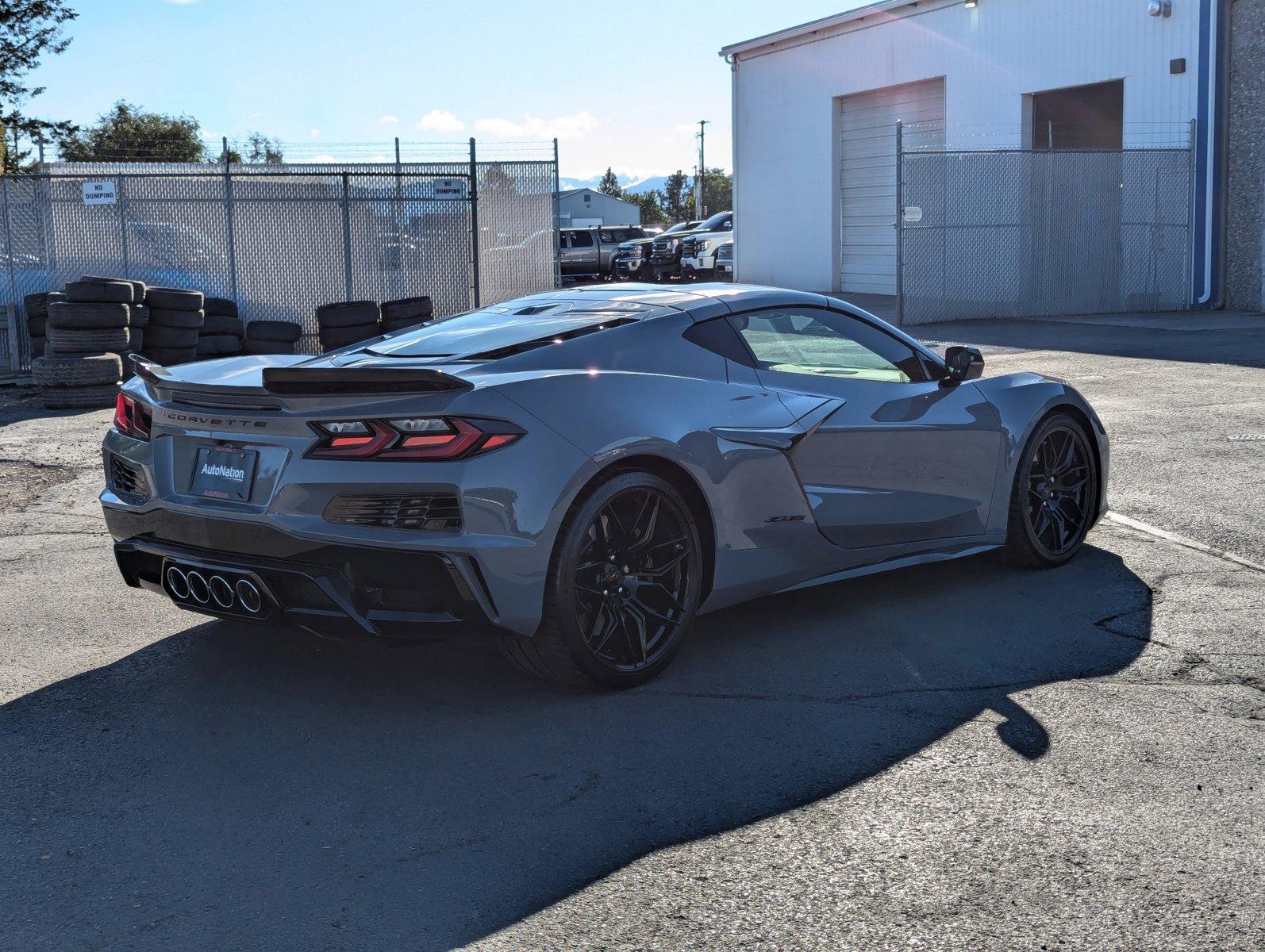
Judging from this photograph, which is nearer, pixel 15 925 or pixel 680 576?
pixel 15 925

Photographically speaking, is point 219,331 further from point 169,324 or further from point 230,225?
point 230,225

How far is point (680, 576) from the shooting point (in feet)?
15.7

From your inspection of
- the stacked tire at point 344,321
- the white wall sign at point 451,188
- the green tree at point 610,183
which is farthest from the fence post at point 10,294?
the green tree at point 610,183

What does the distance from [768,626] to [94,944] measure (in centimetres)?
306

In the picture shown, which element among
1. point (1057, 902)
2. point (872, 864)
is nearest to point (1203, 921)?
point (1057, 902)

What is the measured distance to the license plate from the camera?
4434 mm

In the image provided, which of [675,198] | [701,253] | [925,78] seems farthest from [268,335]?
[675,198]

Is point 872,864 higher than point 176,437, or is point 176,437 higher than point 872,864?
point 176,437

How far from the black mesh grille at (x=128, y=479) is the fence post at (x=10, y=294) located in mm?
13551

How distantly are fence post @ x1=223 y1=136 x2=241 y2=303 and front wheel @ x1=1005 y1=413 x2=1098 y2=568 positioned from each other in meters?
14.7

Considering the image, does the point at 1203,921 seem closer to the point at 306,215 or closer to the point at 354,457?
the point at 354,457

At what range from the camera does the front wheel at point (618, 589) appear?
4426mm

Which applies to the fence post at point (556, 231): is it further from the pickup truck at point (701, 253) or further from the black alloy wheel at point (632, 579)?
the pickup truck at point (701, 253)

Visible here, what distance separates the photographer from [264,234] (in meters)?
19.2
